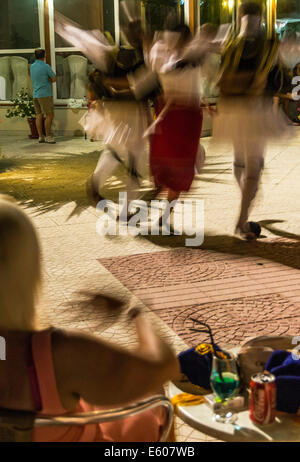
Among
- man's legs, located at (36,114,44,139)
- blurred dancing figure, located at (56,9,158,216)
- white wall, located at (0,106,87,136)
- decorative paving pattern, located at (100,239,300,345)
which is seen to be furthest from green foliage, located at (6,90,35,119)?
decorative paving pattern, located at (100,239,300,345)

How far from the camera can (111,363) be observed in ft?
5.22

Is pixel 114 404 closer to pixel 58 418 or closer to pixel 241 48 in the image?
pixel 58 418

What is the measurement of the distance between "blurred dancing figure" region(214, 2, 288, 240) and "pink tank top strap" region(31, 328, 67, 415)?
11.7 feet

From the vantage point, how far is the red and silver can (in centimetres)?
240

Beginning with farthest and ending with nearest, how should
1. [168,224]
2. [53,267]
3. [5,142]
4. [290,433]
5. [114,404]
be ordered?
[5,142] < [168,224] < [53,267] < [290,433] < [114,404]

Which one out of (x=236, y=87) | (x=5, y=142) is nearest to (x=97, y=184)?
(x=236, y=87)

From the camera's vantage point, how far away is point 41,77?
13555 mm

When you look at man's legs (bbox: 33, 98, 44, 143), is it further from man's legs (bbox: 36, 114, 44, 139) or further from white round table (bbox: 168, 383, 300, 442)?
white round table (bbox: 168, 383, 300, 442)

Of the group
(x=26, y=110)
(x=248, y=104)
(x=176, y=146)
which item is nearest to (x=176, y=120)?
(x=176, y=146)

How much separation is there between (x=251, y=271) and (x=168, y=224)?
5.01 feet

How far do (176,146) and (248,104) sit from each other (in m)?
0.68

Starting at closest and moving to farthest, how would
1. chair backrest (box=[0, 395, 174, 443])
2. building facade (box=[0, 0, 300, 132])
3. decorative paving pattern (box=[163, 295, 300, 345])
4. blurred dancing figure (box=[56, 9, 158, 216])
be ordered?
chair backrest (box=[0, 395, 174, 443]) < decorative paving pattern (box=[163, 295, 300, 345]) < blurred dancing figure (box=[56, 9, 158, 216]) < building facade (box=[0, 0, 300, 132])

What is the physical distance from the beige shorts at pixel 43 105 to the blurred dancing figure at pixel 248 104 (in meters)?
8.83

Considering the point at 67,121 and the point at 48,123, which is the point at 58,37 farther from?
the point at 48,123
